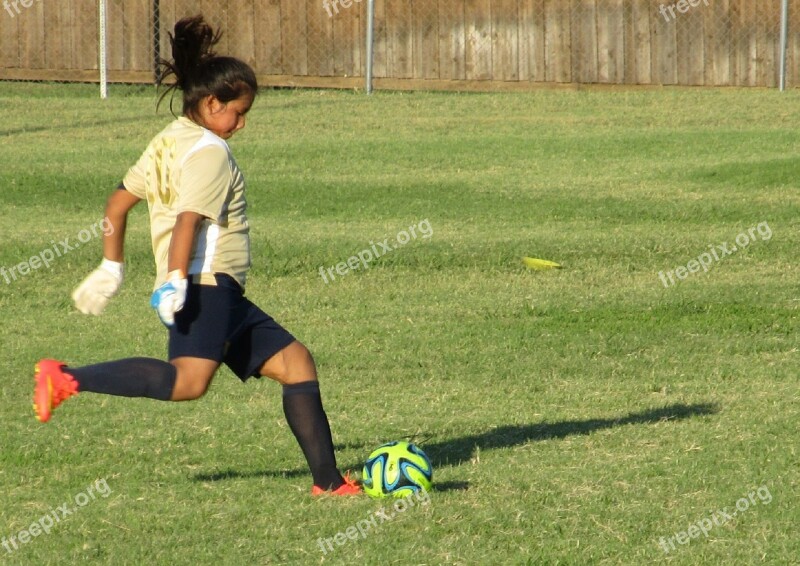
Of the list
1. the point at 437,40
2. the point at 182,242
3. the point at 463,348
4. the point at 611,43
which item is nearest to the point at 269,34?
the point at 437,40

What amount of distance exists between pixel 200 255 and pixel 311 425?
791 millimetres

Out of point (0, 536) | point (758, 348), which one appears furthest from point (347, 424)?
point (758, 348)

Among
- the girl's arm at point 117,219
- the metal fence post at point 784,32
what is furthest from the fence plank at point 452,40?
the girl's arm at point 117,219

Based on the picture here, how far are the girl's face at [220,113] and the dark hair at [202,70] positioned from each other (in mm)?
17

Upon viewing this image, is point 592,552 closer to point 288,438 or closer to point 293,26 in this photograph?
point 288,438

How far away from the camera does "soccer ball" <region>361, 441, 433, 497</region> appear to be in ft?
17.3

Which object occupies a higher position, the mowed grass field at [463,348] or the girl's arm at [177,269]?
the girl's arm at [177,269]

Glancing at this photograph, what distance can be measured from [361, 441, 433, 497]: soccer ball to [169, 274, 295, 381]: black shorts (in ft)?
1.96

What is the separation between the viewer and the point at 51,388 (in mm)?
5004

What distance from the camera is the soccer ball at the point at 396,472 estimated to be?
528 cm

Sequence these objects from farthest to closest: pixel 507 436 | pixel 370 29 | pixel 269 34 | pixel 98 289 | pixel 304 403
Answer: pixel 269 34 < pixel 370 29 < pixel 507 436 < pixel 98 289 < pixel 304 403

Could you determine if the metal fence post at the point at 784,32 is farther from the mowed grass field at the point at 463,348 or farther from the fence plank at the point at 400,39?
the fence plank at the point at 400,39

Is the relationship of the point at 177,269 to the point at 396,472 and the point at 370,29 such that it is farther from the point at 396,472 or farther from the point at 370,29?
the point at 370,29

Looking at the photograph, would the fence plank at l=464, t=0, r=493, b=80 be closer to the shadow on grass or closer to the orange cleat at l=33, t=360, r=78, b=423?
the shadow on grass
